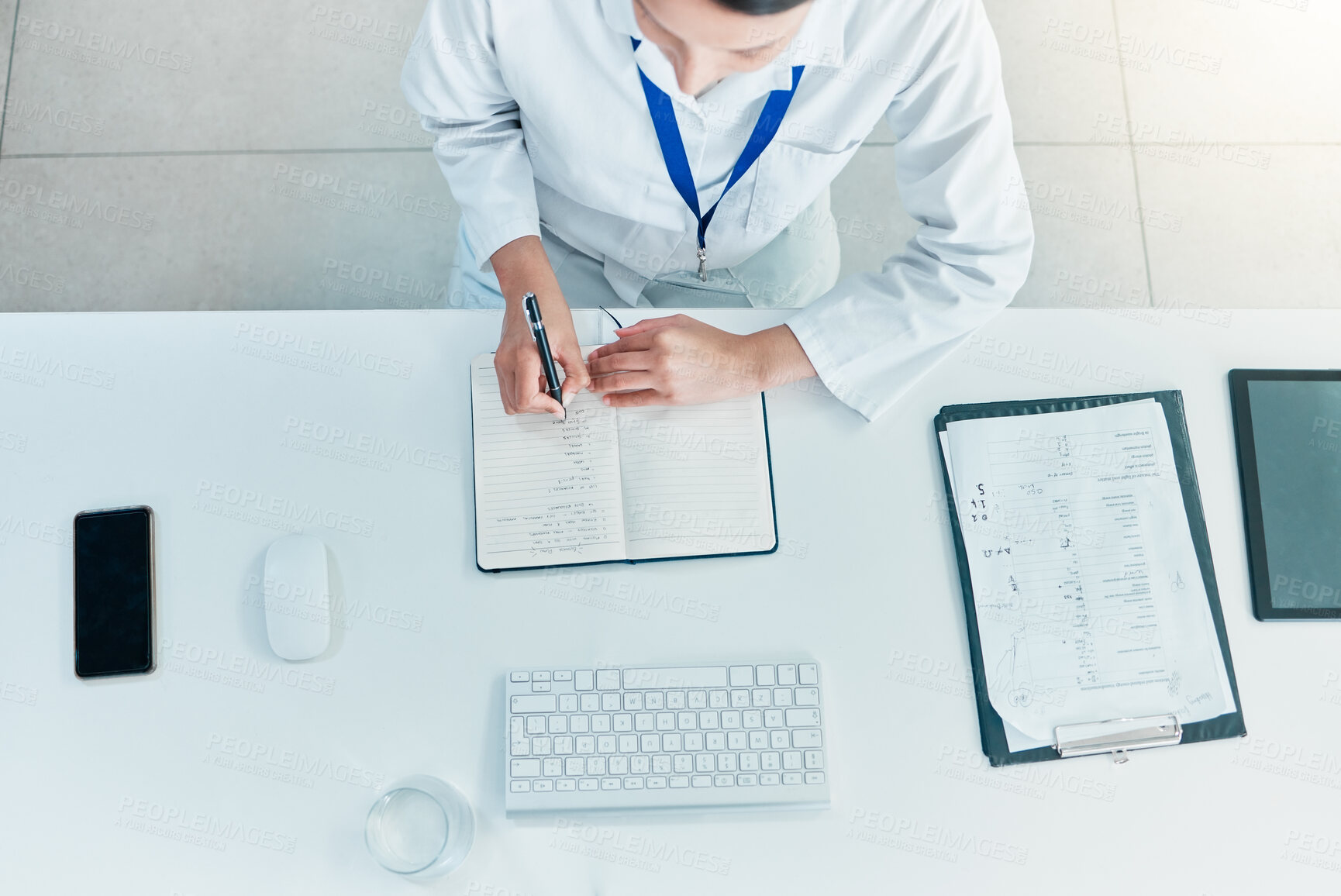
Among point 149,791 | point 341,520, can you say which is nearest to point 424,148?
point 341,520

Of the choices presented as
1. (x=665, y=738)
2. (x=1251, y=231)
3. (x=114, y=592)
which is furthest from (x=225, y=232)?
(x=1251, y=231)

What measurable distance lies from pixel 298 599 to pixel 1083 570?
0.81 metres

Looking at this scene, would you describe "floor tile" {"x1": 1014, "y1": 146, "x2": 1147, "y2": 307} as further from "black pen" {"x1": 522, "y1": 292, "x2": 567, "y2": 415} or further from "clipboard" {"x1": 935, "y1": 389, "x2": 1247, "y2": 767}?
"black pen" {"x1": 522, "y1": 292, "x2": 567, "y2": 415}

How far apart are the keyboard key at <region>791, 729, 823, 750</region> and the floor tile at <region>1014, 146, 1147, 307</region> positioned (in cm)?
114

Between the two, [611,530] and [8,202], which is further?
[8,202]

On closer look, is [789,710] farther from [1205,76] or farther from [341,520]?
[1205,76]

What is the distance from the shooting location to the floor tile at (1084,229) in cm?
171

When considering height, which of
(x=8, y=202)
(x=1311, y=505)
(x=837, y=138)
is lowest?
(x=1311, y=505)

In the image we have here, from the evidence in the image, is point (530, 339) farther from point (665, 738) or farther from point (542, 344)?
point (665, 738)

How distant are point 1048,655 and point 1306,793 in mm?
282

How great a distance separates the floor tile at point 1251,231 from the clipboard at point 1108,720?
922 mm

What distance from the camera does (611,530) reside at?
90cm

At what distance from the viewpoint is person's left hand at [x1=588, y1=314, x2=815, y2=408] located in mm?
901

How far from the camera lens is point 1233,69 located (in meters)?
1.78
